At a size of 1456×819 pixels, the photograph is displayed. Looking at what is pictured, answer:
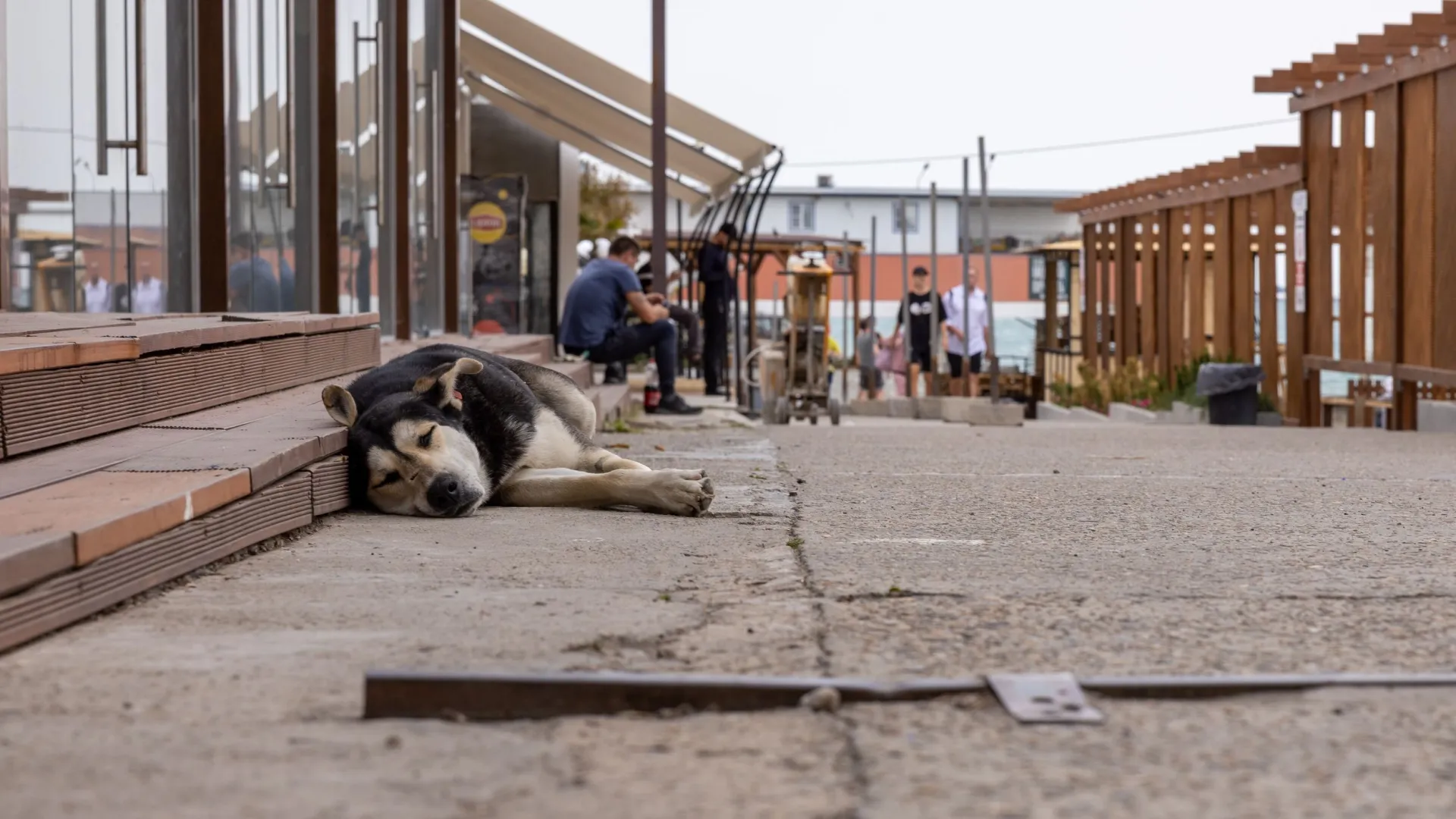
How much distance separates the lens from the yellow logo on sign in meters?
18.5

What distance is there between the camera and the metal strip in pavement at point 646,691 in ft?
8.34

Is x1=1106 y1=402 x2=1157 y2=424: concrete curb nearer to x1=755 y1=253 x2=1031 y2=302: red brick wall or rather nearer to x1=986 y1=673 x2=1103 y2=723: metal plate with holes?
x1=986 y1=673 x2=1103 y2=723: metal plate with holes

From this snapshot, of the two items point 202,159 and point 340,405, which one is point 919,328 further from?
point 340,405

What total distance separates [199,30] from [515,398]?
3447mm

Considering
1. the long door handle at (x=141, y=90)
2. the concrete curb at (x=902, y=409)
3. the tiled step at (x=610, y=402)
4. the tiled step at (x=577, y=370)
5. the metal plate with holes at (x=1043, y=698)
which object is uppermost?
the long door handle at (x=141, y=90)

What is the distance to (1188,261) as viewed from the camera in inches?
898

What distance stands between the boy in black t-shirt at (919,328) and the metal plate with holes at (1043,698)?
1853 centimetres

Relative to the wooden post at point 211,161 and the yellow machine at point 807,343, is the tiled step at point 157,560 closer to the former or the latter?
the wooden post at point 211,161

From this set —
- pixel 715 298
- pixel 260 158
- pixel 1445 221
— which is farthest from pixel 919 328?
pixel 260 158

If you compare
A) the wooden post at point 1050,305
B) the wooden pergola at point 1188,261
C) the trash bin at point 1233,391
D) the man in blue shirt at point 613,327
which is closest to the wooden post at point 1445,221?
the trash bin at point 1233,391

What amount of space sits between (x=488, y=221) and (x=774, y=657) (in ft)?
52.6

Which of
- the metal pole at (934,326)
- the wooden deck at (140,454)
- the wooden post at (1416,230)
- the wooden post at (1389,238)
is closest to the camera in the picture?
the wooden deck at (140,454)

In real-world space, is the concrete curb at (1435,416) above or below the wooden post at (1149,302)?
below

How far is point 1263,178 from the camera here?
18328 mm
